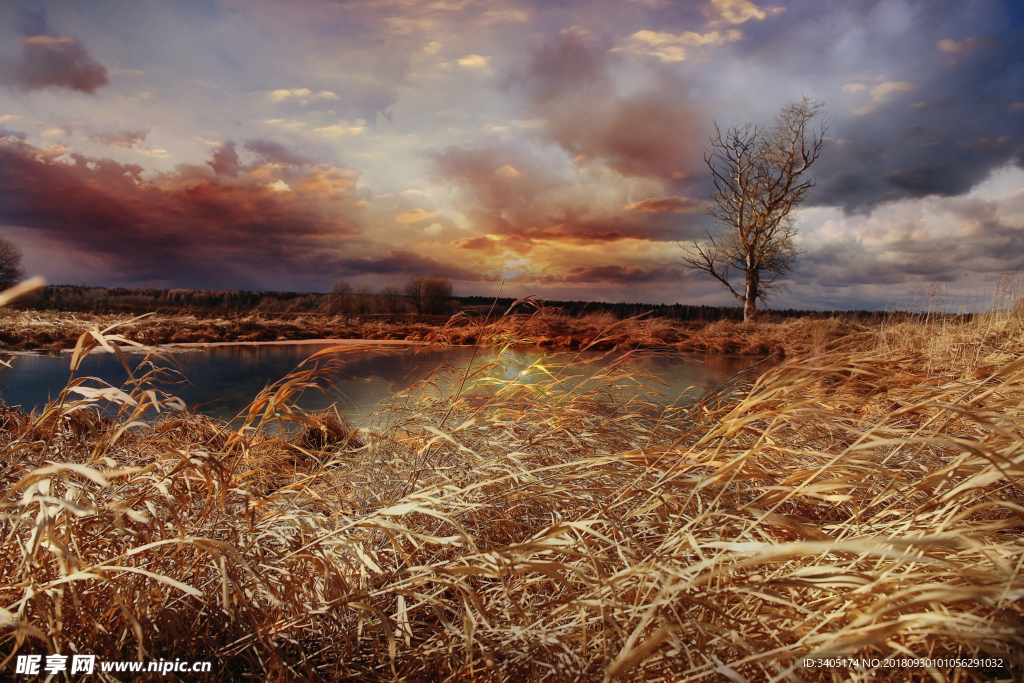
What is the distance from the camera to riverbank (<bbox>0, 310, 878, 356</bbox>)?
1.77 metres

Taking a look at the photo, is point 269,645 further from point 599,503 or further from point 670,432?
point 670,432

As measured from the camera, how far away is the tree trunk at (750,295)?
9.91 meters

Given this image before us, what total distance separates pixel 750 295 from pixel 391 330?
7.55 m

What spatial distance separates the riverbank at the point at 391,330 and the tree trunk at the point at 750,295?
807 mm

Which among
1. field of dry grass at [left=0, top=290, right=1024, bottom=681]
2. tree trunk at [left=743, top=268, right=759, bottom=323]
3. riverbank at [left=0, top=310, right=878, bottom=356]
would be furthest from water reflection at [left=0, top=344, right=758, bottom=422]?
tree trunk at [left=743, top=268, right=759, bottom=323]

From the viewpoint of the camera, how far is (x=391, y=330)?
6.30m

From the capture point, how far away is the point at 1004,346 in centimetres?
390

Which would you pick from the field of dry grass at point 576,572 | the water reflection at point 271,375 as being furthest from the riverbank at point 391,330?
the field of dry grass at point 576,572

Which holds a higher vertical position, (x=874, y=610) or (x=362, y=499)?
(x=874, y=610)

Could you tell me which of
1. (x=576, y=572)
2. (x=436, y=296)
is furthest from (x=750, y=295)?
(x=576, y=572)

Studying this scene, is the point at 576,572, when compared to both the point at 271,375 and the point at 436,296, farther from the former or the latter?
the point at 436,296

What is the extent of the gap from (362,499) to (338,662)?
22.6 inches

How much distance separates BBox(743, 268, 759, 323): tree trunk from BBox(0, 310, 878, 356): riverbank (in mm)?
807

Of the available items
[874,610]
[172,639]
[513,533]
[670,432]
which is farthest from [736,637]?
[670,432]
